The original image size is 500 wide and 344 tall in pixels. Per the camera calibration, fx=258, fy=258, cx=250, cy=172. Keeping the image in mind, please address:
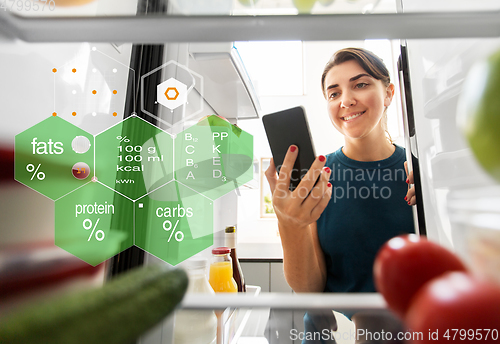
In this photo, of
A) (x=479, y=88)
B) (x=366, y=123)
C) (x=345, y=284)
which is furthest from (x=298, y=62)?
(x=479, y=88)

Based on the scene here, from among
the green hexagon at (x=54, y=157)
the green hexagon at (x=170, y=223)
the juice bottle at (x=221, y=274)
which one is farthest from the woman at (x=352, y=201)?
the green hexagon at (x=54, y=157)

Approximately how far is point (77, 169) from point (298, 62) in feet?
5.09

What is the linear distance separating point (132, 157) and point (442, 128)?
528mm

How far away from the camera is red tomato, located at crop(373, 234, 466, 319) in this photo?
0.35 feet

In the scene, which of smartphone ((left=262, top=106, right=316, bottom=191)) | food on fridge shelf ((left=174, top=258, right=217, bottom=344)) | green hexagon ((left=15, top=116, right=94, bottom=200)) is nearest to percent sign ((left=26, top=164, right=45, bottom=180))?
green hexagon ((left=15, top=116, right=94, bottom=200))

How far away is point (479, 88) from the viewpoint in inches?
3.9

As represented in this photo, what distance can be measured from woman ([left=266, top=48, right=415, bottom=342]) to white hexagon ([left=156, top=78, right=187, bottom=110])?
29cm

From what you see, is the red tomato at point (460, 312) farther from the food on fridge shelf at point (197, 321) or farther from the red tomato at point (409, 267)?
the food on fridge shelf at point (197, 321)

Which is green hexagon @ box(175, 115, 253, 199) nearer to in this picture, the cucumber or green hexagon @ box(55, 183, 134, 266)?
green hexagon @ box(55, 183, 134, 266)

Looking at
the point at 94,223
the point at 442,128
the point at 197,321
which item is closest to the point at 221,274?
the point at 197,321

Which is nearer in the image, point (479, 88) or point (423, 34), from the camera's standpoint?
point (479, 88)

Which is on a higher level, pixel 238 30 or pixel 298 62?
pixel 298 62

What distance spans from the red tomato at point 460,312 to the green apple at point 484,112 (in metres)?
0.05

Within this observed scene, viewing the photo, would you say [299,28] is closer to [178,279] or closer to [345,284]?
[178,279]
